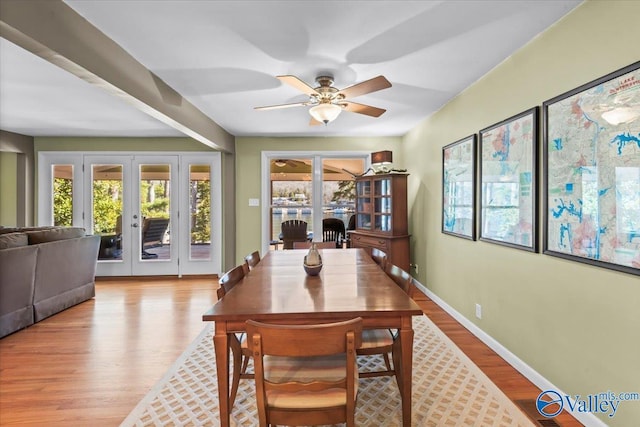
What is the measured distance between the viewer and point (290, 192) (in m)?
5.66

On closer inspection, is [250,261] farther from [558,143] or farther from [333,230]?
[333,230]

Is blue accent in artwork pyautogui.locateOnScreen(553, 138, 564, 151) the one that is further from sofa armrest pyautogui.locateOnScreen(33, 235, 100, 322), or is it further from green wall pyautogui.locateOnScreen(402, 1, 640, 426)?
sofa armrest pyautogui.locateOnScreen(33, 235, 100, 322)

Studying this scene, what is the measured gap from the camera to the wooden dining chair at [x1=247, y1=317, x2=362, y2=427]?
Result: 1206 mm

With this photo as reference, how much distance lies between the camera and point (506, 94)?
257cm

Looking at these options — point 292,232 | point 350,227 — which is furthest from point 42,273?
point 350,227

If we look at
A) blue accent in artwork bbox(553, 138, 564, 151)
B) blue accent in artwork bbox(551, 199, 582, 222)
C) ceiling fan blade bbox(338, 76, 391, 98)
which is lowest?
blue accent in artwork bbox(551, 199, 582, 222)

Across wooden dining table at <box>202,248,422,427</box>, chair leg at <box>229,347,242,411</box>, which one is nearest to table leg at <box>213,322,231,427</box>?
wooden dining table at <box>202,248,422,427</box>

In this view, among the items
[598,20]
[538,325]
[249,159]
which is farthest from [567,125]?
[249,159]

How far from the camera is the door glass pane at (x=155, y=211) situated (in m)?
5.33

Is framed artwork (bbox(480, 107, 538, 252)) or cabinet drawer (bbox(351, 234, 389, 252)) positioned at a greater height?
framed artwork (bbox(480, 107, 538, 252))

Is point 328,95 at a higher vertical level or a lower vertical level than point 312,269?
higher

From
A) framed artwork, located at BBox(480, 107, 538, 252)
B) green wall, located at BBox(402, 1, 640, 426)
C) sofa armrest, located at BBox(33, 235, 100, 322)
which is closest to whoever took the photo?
green wall, located at BBox(402, 1, 640, 426)

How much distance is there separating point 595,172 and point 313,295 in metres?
1.63

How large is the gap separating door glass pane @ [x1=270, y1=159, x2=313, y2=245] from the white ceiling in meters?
1.78
